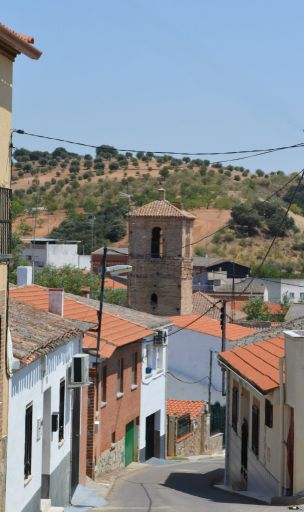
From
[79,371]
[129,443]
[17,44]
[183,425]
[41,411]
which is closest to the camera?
[17,44]

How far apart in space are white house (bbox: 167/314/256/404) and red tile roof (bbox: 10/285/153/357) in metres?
13.5

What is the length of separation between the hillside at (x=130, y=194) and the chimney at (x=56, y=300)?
289ft

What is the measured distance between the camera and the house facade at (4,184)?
1333 cm

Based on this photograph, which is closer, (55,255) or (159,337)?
(159,337)

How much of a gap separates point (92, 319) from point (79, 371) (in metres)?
9.98

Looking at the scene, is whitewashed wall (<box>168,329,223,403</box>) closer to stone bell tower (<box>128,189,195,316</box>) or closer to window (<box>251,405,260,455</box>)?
stone bell tower (<box>128,189,195,316</box>)

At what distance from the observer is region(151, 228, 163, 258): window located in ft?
223

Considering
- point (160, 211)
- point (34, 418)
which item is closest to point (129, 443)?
point (34, 418)

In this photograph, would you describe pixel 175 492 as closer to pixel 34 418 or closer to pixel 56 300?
pixel 56 300

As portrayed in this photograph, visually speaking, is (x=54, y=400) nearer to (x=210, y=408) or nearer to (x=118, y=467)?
(x=118, y=467)

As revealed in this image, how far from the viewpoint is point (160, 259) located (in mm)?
68562

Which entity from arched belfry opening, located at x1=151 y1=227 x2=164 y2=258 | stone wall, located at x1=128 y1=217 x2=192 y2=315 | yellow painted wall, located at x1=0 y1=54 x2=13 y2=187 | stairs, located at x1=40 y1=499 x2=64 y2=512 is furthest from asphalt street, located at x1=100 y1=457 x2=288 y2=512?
arched belfry opening, located at x1=151 y1=227 x2=164 y2=258

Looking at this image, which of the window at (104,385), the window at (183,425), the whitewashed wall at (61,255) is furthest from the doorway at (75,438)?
the whitewashed wall at (61,255)

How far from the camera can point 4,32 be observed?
12609 mm
